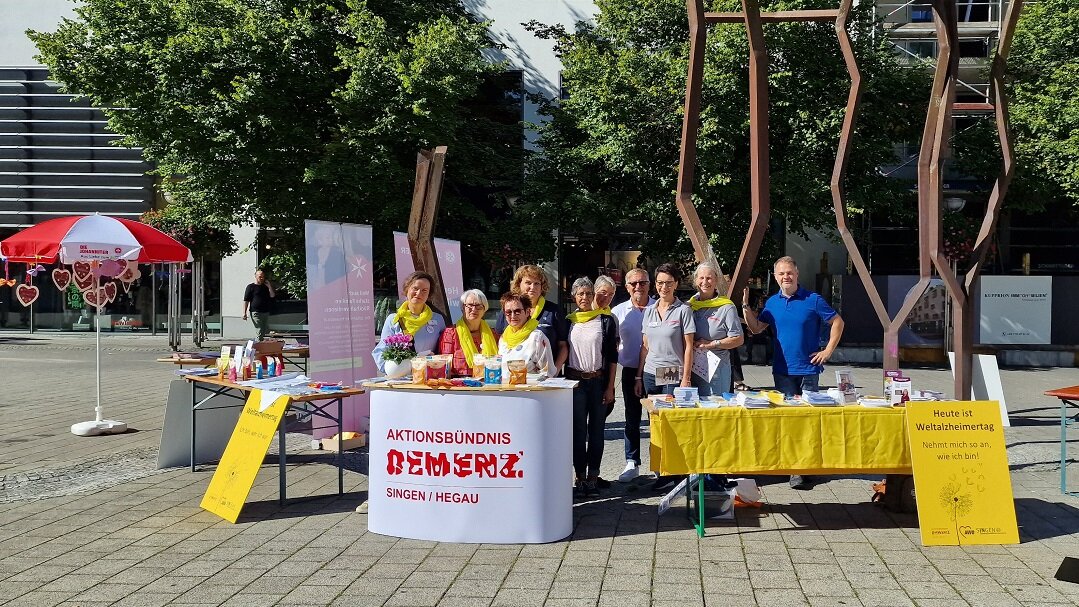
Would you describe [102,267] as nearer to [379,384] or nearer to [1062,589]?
[379,384]

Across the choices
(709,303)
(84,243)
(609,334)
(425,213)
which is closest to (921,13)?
(425,213)

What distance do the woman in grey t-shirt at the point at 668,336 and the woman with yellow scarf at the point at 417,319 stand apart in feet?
5.36

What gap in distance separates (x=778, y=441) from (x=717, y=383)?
107 centimetres

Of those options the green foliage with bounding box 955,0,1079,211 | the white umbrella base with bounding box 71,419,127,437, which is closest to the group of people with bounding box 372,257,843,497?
the white umbrella base with bounding box 71,419,127,437

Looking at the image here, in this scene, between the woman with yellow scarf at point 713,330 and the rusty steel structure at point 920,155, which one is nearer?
the woman with yellow scarf at point 713,330

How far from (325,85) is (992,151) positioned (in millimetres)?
14234

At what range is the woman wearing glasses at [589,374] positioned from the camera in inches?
274

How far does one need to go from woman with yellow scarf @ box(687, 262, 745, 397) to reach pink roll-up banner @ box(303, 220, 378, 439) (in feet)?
11.4

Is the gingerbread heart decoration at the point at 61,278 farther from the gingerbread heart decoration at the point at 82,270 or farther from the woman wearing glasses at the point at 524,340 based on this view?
the woman wearing glasses at the point at 524,340

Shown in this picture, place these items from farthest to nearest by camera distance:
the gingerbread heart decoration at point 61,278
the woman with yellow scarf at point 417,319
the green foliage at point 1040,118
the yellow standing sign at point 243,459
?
the green foliage at point 1040,118
the gingerbread heart decoration at point 61,278
the woman with yellow scarf at point 417,319
the yellow standing sign at point 243,459

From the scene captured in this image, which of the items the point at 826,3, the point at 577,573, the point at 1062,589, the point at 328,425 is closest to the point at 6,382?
the point at 328,425

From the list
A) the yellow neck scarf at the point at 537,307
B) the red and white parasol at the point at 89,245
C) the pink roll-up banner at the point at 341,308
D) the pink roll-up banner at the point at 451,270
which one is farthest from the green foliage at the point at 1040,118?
the red and white parasol at the point at 89,245

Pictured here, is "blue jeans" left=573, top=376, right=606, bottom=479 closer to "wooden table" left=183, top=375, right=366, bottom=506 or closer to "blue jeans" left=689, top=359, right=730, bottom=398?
"blue jeans" left=689, top=359, right=730, bottom=398

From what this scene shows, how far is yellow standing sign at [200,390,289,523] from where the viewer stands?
6.20 m
